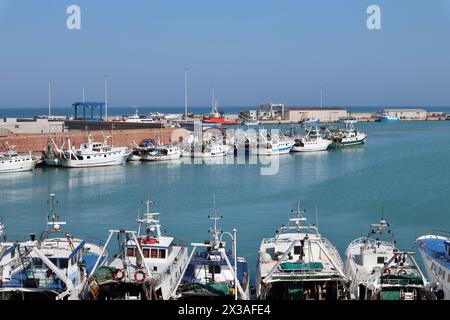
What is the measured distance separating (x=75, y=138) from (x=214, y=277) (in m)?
21.2

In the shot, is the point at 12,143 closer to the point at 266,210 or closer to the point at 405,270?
the point at 266,210

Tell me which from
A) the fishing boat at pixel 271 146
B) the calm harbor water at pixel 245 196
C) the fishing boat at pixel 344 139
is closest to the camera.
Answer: the calm harbor water at pixel 245 196

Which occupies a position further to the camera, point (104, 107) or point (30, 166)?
point (104, 107)

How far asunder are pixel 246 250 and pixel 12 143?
54.9ft

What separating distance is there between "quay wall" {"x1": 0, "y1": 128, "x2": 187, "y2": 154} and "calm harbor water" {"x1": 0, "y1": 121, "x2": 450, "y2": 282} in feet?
8.07

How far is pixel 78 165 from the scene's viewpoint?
2355cm

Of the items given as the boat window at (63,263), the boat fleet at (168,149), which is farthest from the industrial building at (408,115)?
the boat window at (63,263)

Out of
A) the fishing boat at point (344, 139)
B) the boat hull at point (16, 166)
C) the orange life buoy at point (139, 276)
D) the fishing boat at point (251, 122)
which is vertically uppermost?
the fishing boat at point (251, 122)

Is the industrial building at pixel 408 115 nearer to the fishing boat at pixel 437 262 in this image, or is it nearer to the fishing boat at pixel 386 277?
the fishing boat at pixel 437 262

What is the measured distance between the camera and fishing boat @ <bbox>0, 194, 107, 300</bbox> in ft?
23.0

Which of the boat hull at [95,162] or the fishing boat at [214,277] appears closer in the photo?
the fishing boat at [214,277]

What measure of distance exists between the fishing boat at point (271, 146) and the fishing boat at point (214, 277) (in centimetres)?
1978

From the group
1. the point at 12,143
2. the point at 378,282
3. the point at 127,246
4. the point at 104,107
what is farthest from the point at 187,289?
the point at 104,107

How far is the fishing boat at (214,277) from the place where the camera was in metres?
6.91
